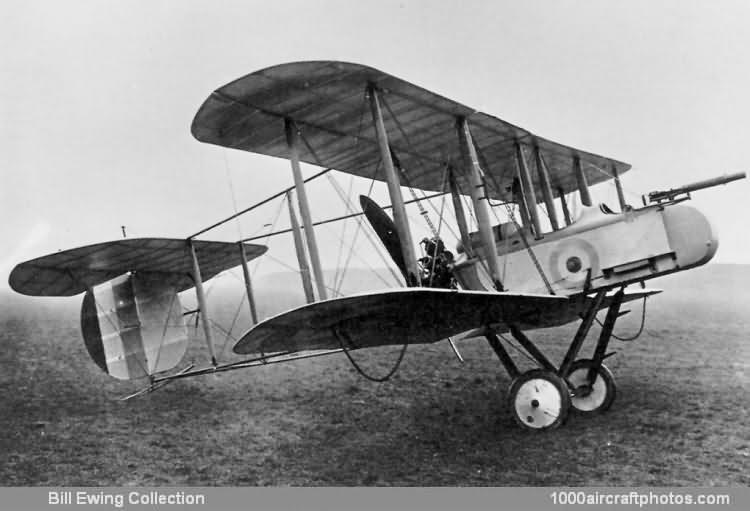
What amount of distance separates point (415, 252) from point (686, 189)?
9.34ft

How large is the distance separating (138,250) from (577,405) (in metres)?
6.14

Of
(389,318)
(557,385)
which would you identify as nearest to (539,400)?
(557,385)

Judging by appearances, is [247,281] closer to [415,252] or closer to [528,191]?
[415,252]

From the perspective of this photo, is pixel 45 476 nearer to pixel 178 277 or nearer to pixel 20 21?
pixel 178 277

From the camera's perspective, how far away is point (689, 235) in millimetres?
6055

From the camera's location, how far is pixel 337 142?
7.42m

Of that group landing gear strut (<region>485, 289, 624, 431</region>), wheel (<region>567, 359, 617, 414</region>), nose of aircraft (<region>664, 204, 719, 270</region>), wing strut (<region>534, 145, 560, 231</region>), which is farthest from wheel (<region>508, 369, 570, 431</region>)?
wing strut (<region>534, 145, 560, 231</region>)

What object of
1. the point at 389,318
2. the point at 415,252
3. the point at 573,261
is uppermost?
the point at 415,252

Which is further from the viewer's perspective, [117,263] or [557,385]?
[117,263]

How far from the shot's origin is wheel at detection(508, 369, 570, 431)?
6078mm

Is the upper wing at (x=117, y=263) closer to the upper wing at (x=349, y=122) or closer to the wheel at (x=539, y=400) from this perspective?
the upper wing at (x=349, y=122)

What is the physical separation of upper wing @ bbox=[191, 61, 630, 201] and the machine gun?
154cm

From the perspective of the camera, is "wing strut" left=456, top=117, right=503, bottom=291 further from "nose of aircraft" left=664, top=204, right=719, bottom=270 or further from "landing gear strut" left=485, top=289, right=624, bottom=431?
"nose of aircraft" left=664, top=204, right=719, bottom=270
